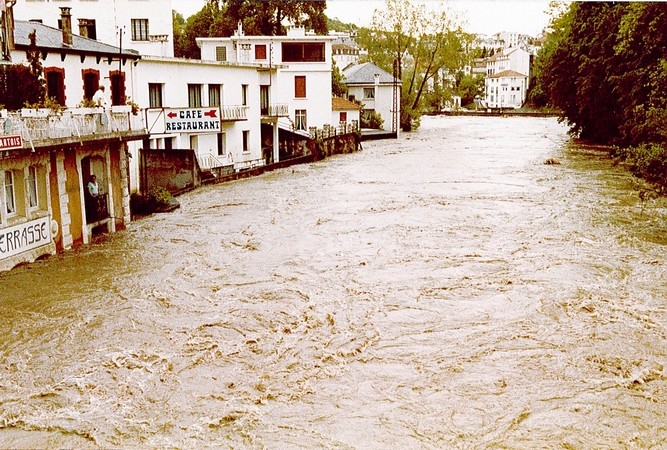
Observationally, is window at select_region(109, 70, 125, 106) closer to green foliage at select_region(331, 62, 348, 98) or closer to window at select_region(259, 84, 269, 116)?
window at select_region(259, 84, 269, 116)

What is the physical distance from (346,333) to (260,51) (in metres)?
39.7

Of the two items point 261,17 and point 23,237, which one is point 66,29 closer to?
point 23,237

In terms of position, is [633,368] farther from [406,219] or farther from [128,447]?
[406,219]

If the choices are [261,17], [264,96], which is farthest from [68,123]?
[261,17]

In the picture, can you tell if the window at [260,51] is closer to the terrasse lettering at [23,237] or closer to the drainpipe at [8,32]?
the drainpipe at [8,32]

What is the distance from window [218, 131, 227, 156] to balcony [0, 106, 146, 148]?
14129mm

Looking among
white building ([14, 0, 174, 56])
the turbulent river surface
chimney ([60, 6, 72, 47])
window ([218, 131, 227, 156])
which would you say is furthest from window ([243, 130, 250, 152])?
chimney ([60, 6, 72, 47])

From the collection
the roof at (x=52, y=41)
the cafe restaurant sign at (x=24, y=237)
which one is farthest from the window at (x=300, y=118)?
the cafe restaurant sign at (x=24, y=237)

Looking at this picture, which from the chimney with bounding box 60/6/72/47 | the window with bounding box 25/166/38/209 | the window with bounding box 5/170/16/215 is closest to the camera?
the window with bounding box 5/170/16/215

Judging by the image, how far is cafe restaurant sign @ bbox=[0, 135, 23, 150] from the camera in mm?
18694

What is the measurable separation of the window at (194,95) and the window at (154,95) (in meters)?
2.50

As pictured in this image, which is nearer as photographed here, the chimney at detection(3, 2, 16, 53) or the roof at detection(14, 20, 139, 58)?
the chimney at detection(3, 2, 16, 53)

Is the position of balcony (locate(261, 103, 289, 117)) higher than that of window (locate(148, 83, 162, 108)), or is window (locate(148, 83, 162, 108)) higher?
window (locate(148, 83, 162, 108))

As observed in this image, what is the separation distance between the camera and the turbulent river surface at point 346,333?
12.1 metres
